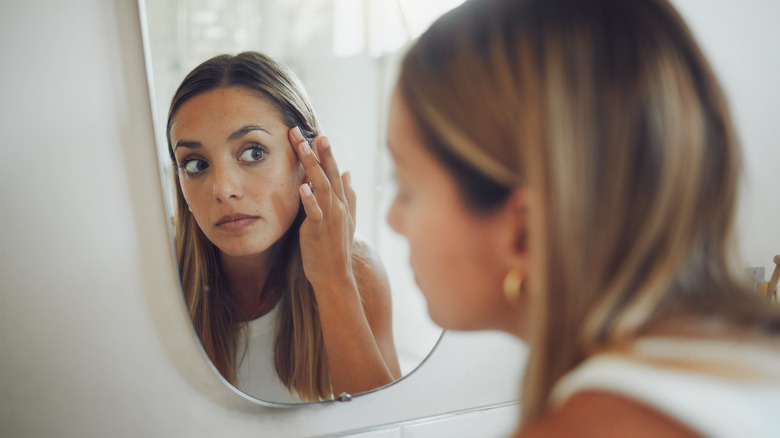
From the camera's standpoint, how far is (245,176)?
25.4 inches

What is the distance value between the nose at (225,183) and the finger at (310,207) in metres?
0.07

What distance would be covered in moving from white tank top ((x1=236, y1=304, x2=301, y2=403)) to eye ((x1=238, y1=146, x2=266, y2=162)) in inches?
7.0

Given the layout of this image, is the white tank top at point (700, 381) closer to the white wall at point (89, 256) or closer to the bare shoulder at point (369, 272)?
the bare shoulder at point (369, 272)

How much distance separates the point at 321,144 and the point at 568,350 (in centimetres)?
39

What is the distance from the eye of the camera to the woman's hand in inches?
26.8

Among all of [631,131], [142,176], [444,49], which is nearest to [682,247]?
[631,131]

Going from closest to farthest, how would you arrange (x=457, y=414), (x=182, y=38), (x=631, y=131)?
1. (x=631, y=131)
2. (x=182, y=38)
3. (x=457, y=414)

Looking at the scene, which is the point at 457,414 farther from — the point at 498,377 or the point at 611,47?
the point at 611,47

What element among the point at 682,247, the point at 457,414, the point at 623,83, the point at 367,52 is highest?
the point at 367,52

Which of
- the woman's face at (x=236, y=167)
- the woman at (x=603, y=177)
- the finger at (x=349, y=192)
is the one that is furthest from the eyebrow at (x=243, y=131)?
the woman at (x=603, y=177)

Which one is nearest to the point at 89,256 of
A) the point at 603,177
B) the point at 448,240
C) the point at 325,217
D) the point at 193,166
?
the point at 193,166

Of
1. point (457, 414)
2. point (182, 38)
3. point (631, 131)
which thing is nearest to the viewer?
point (631, 131)

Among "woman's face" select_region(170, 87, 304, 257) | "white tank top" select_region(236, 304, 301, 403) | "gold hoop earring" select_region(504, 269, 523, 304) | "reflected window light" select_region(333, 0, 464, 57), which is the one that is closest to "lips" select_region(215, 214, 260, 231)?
"woman's face" select_region(170, 87, 304, 257)

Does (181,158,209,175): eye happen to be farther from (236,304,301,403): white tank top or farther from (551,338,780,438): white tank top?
(551,338,780,438): white tank top
